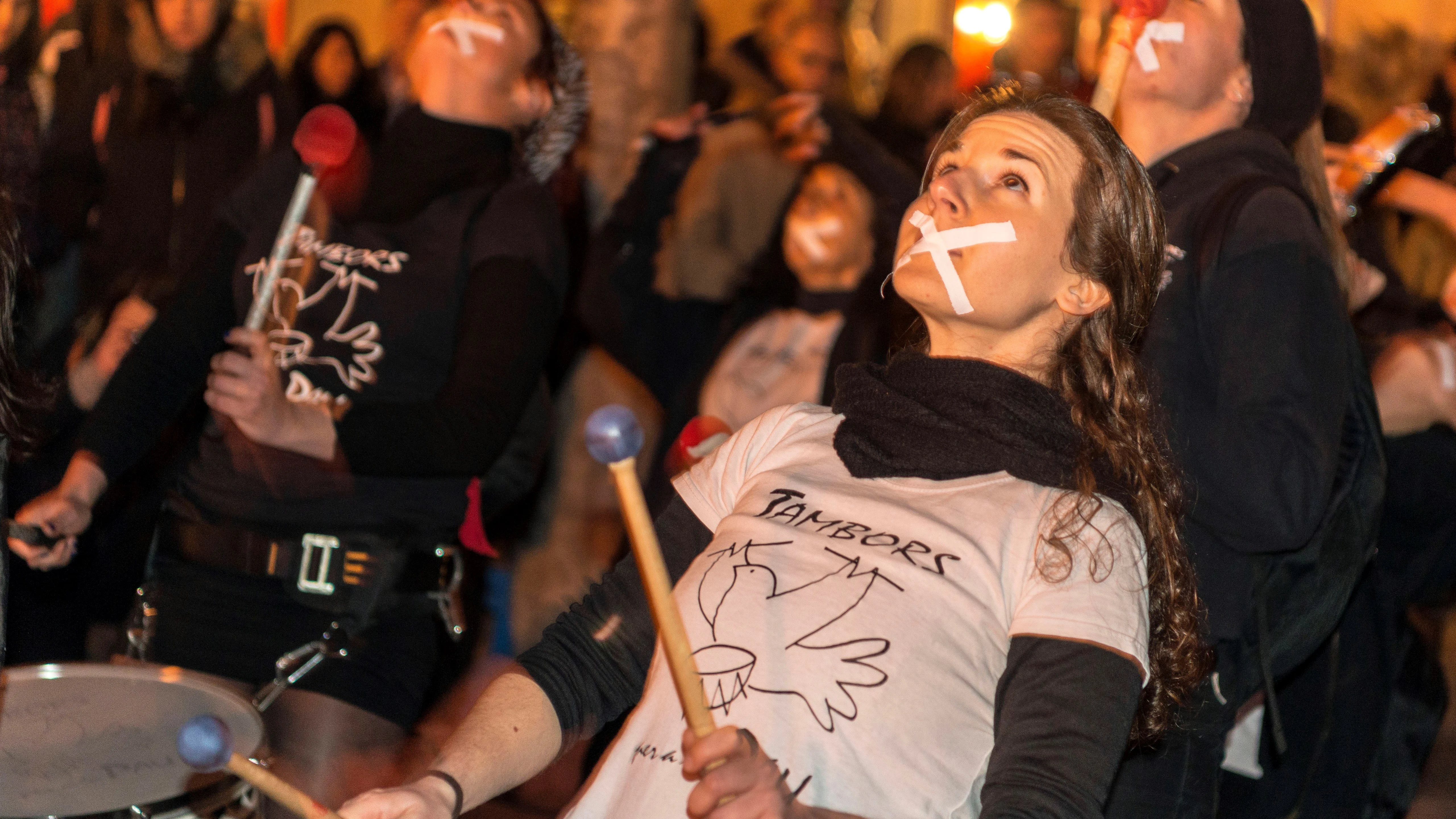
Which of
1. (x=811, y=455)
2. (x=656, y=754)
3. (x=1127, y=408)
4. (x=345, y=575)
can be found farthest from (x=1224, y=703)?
(x=345, y=575)

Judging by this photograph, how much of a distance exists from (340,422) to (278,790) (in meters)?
1.26

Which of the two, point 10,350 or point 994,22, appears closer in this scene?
point 10,350

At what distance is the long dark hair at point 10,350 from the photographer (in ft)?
6.40

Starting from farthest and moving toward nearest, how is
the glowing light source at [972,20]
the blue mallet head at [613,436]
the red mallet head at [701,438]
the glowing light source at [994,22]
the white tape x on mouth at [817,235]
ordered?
the glowing light source at [972,20], the glowing light source at [994,22], the white tape x on mouth at [817,235], the red mallet head at [701,438], the blue mallet head at [613,436]

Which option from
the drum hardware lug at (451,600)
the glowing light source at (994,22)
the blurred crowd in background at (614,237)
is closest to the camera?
the drum hardware lug at (451,600)

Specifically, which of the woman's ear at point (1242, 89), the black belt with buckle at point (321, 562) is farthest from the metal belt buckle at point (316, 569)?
the woman's ear at point (1242, 89)

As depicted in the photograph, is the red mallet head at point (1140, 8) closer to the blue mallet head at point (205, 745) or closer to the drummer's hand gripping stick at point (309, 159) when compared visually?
the drummer's hand gripping stick at point (309, 159)

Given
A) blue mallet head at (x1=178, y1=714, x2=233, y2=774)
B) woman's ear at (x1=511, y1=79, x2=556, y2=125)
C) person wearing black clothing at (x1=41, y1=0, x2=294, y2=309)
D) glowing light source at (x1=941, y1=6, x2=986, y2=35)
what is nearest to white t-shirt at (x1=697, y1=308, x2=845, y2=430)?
woman's ear at (x1=511, y1=79, x2=556, y2=125)

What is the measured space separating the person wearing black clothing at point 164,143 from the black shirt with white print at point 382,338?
189cm

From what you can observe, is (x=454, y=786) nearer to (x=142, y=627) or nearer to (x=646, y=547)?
(x=646, y=547)

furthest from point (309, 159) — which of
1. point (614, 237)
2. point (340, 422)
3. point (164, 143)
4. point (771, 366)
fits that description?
point (164, 143)

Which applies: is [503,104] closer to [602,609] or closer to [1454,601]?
[602,609]

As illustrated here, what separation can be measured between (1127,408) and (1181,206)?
666 millimetres

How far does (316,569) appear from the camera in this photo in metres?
2.77
